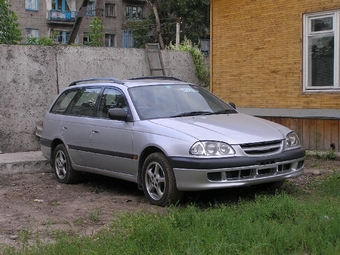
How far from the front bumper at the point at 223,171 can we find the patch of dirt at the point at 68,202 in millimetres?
528

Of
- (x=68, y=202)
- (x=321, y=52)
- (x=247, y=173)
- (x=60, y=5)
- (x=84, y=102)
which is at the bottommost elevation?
(x=68, y=202)

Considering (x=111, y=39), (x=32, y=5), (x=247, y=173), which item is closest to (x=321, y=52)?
(x=247, y=173)

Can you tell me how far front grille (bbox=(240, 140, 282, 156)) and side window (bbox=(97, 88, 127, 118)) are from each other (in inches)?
77.9

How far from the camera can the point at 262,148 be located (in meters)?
6.95

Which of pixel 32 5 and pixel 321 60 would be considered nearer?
pixel 321 60

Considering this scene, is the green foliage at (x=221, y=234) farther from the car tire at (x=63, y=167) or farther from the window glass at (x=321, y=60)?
the window glass at (x=321, y=60)

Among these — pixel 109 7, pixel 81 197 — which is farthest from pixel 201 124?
pixel 109 7

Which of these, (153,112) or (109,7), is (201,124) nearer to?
(153,112)

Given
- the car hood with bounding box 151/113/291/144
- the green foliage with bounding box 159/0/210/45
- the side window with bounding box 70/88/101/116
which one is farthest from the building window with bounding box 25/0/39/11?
the car hood with bounding box 151/113/291/144

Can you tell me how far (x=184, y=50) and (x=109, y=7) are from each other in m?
37.2

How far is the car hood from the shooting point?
6.87 metres

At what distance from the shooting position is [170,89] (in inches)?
326

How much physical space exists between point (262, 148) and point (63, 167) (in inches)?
145

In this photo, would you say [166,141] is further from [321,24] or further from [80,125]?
[321,24]
